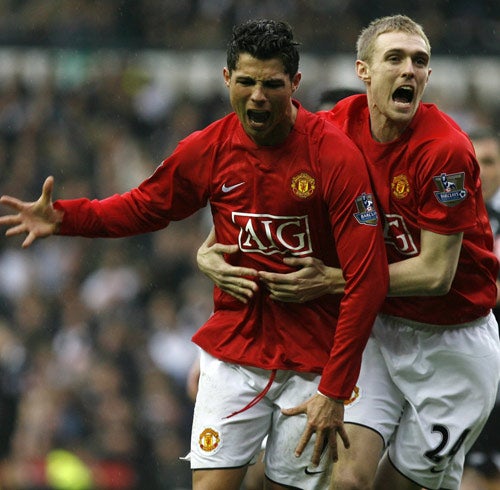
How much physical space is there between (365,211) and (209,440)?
0.99m

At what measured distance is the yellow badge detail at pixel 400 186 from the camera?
4148 millimetres

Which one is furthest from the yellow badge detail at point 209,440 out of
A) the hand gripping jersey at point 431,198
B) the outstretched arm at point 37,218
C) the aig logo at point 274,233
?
the outstretched arm at point 37,218

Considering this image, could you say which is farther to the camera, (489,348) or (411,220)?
(489,348)

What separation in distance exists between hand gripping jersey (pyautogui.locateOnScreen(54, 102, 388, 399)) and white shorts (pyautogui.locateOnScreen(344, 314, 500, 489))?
341mm

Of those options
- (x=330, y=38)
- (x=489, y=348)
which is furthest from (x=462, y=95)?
(x=489, y=348)

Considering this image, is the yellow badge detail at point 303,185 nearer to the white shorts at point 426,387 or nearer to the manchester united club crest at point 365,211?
the manchester united club crest at point 365,211

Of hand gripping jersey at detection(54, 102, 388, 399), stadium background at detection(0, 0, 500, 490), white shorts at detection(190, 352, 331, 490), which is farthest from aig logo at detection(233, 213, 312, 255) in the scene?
stadium background at detection(0, 0, 500, 490)

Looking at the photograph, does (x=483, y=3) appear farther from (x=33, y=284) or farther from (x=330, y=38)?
(x=33, y=284)

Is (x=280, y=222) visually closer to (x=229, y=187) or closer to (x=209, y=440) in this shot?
(x=229, y=187)

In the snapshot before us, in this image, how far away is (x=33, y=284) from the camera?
9969 mm

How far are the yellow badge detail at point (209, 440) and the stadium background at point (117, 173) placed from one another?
14.0 feet

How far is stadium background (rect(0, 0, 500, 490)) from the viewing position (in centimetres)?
881

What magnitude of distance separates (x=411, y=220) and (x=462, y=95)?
20.8ft

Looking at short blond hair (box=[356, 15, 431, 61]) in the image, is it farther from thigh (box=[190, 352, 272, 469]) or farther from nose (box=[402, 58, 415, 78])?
thigh (box=[190, 352, 272, 469])
